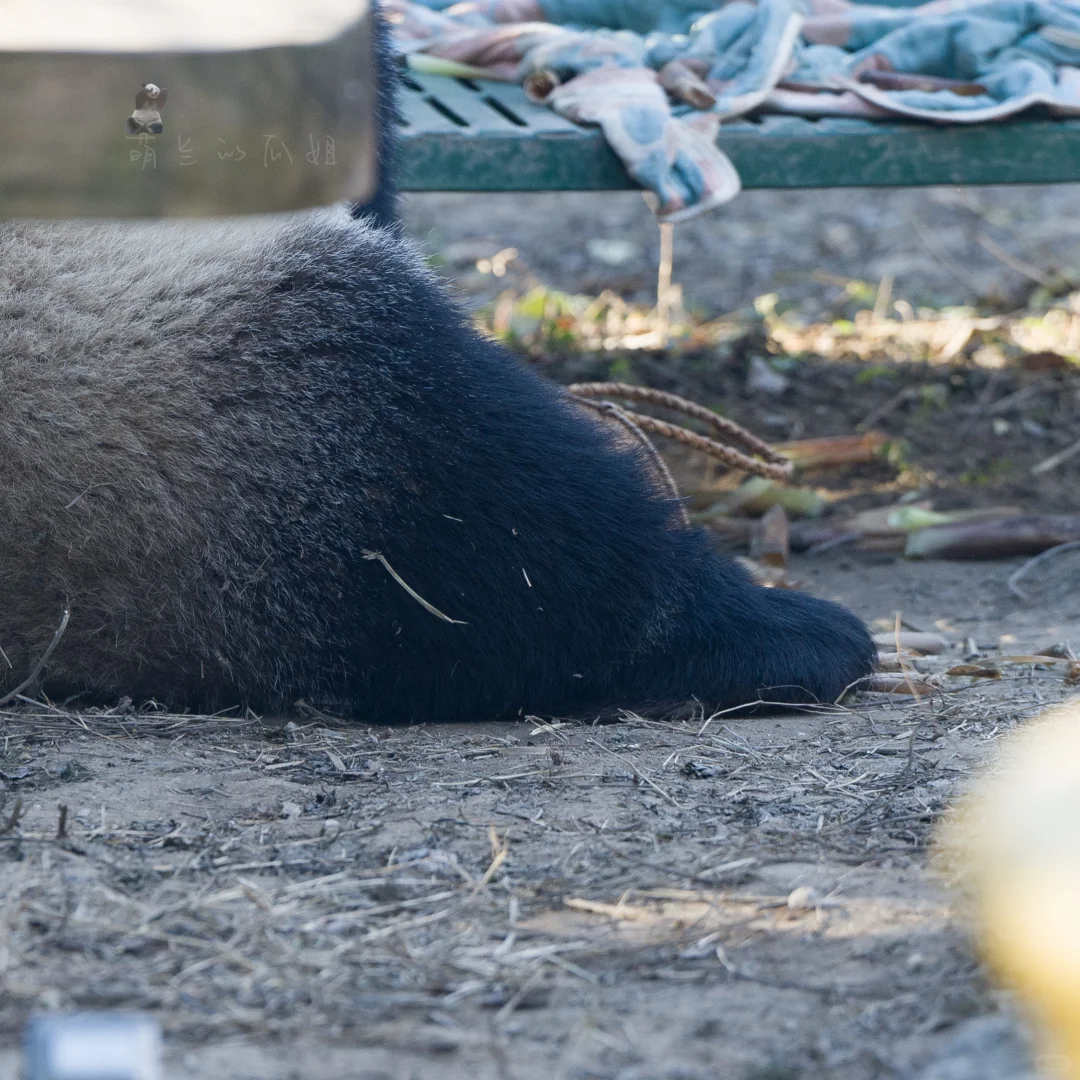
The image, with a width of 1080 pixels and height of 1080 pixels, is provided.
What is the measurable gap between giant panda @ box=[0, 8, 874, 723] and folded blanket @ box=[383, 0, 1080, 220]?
1.43 meters

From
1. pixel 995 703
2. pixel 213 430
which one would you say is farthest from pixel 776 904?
pixel 213 430

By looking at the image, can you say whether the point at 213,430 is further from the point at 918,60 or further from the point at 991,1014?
the point at 918,60

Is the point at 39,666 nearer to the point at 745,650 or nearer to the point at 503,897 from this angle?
the point at 503,897

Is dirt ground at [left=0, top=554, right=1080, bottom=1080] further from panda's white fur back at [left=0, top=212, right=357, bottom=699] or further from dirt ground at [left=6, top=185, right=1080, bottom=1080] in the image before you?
panda's white fur back at [left=0, top=212, right=357, bottom=699]

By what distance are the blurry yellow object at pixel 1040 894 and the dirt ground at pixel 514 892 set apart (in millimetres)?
38

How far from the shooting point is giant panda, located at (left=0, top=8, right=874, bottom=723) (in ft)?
8.52

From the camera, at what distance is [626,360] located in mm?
5230

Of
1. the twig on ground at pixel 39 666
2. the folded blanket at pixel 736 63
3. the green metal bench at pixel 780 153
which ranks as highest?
the folded blanket at pixel 736 63

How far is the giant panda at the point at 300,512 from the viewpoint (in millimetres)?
2596

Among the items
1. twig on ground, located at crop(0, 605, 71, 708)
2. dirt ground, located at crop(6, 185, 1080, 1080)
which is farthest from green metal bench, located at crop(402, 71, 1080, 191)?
twig on ground, located at crop(0, 605, 71, 708)

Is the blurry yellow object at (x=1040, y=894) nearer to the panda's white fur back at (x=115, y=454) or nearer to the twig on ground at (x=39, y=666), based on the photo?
the panda's white fur back at (x=115, y=454)

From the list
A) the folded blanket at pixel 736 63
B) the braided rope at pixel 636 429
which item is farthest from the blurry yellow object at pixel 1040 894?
the folded blanket at pixel 736 63

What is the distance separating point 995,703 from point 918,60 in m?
2.53

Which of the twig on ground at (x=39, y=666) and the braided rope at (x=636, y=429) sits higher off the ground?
the braided rope at (x=636, y=429)
